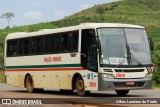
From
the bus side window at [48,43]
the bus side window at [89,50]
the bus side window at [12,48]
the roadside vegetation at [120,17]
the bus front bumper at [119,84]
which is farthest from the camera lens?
the roadside vegetation at [120,17]

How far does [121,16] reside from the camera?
126 metres

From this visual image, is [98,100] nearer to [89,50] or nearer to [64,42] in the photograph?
[89,50]

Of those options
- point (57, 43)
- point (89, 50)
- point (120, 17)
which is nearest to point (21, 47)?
point (57, 43)

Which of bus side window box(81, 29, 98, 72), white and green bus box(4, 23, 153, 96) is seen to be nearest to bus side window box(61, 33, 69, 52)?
white and green bus box(4, 23, 153, 96)

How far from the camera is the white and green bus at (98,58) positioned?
21.4 metres

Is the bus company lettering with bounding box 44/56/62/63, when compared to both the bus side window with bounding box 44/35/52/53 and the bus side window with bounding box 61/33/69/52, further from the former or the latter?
the bus side window with bounding box 61/33/69/52

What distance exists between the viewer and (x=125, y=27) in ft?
74.0

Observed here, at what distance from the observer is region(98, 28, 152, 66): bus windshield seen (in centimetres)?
2152

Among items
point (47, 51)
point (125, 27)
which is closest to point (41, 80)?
point (47, 51)

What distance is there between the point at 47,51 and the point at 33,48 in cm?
173

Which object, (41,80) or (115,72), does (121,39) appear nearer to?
(115,72)

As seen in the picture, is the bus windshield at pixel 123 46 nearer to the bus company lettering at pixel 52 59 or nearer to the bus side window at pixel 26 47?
the bus company lettering at pixel 52 59

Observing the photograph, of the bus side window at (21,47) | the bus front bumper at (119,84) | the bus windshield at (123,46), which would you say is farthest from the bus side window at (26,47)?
the bus front bumper at (119,84)

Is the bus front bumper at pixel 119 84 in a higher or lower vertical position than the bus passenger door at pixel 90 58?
lower
